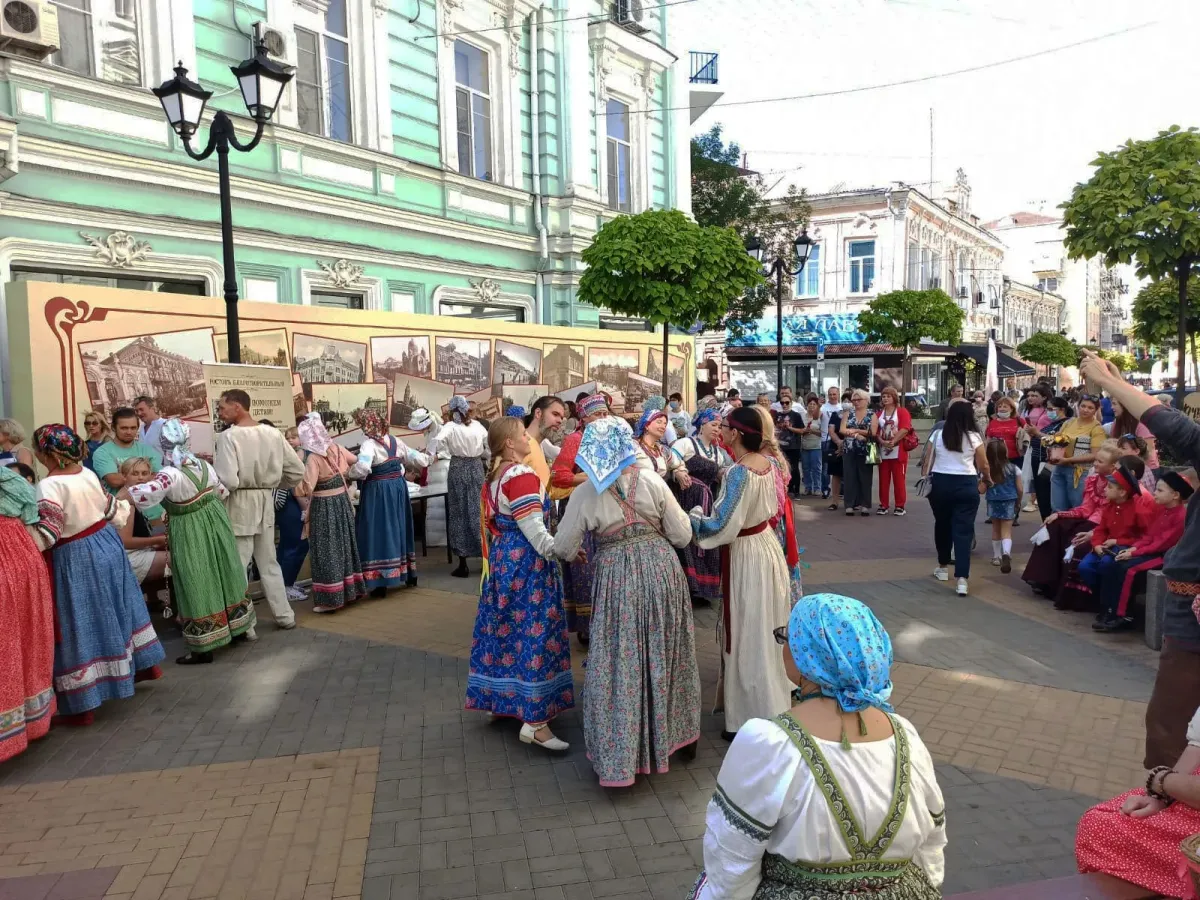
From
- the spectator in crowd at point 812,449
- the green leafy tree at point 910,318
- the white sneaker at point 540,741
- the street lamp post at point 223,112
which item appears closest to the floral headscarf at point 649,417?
the white sneaker at point 540,741

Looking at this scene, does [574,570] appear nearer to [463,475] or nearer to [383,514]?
[383,514]

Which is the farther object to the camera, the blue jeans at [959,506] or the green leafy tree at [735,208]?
the green leafy tree at [735,208]

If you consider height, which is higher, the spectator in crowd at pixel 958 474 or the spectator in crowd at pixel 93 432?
the spectator in crowd at pixel 93 432

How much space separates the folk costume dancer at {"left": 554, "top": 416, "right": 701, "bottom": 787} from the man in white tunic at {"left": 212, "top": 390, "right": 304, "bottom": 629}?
11.7ft

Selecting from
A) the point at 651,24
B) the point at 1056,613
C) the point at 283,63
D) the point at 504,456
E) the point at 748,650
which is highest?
the point at 651,24

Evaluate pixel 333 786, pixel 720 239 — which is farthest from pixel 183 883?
pixel 720 239

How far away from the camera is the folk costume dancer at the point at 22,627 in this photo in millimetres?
4504

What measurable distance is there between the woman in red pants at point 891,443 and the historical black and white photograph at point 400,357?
6.24m

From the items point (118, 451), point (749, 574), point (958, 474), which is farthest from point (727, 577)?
point (118, 451)

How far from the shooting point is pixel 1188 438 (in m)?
3.08

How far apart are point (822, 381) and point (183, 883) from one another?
3783 cm

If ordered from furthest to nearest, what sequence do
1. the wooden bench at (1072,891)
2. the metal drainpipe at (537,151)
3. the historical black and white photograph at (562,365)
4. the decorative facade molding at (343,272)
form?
the metal drainpipe at (537,151), the historical black and white photograph at (562,365), the decorative facade molding at (343,272), the wooden bench at (1072,891)

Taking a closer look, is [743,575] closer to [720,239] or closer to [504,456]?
[504,456]

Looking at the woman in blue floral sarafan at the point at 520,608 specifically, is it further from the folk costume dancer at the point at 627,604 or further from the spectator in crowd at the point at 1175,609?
the spectator in crowd at the point at 1175,609
